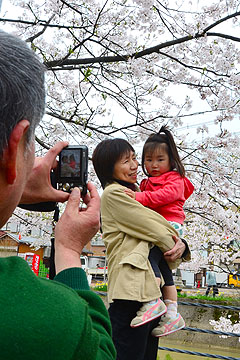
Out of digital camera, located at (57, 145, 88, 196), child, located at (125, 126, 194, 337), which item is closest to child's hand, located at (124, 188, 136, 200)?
child, located at (125, 126, 194, 337)

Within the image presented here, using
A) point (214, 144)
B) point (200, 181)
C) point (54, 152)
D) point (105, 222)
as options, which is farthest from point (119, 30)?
point (54, 152)

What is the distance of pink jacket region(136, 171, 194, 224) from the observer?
2.21 metres

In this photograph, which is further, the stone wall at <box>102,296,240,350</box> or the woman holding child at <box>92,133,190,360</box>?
the stone wall at <box>102,296,240,350</box>

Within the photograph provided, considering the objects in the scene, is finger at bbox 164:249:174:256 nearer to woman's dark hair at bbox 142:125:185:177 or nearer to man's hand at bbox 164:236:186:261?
man's hand at bbox 164:236:186:261

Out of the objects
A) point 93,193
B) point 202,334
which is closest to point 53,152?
point 93,193

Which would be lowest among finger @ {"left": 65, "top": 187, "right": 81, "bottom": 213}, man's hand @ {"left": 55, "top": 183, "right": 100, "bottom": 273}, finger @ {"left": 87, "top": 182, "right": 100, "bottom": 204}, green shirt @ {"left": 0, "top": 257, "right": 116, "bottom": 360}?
green shirt @ {"left": 0, "top": 257, "right": 116, "bottom": 360}

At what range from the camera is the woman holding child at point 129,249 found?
1.86 metres

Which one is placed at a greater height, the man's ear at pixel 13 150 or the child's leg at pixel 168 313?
the man's ear at pixel 13 150

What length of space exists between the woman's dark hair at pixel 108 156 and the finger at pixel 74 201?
3.99 ft

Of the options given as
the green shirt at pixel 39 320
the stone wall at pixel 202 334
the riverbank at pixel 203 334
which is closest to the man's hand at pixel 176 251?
the green shirt at pixel 39 320

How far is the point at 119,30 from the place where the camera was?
167 inches

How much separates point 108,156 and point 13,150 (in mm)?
1507

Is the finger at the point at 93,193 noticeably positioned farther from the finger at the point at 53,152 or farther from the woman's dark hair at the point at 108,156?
the woman's dark hair at the point at 108,156

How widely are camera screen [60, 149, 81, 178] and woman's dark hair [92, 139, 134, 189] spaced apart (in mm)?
1106
